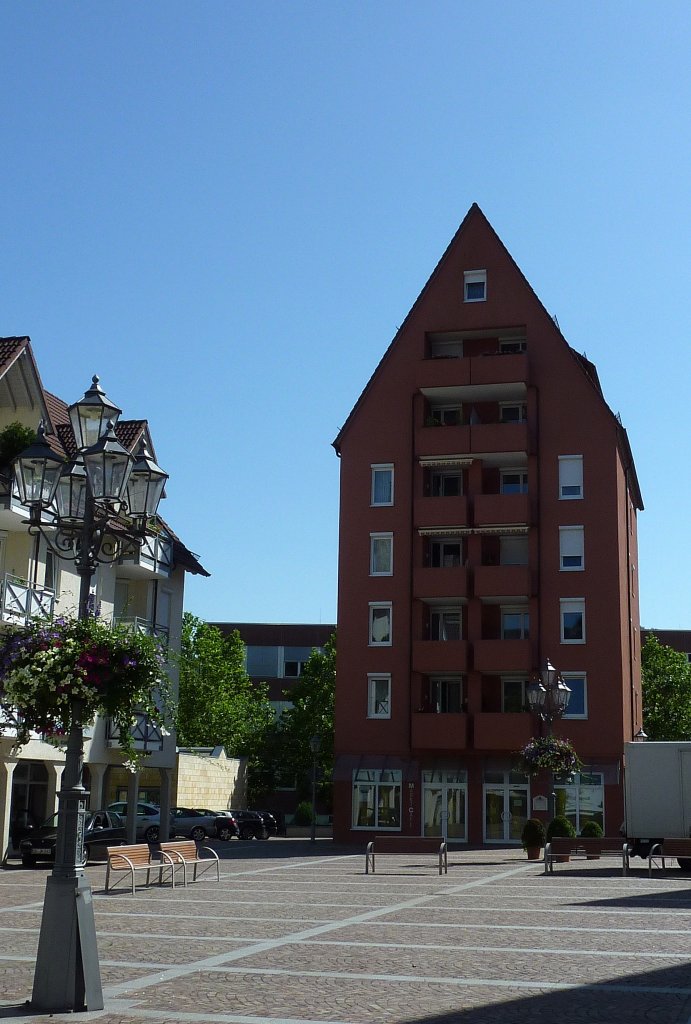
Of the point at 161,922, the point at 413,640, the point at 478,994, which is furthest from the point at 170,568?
the point at 478,994

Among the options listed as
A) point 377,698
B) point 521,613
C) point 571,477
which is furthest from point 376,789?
point 571,477

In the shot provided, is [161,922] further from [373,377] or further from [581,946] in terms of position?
[373,377]

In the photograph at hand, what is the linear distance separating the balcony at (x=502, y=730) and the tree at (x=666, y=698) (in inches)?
939

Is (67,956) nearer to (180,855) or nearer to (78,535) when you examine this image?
(78,535)

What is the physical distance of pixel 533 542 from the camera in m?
49.6

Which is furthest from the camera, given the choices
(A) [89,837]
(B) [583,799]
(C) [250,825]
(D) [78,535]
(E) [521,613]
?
(C) [250,825]

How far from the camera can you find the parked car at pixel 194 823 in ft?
Result: 161

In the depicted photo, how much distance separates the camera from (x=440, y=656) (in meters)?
48.7

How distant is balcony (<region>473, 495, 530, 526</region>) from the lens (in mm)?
49188

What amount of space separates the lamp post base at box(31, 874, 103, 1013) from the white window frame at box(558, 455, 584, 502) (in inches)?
1607

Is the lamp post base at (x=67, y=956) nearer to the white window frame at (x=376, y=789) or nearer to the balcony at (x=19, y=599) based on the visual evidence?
the balcony at (x=19, y=599)

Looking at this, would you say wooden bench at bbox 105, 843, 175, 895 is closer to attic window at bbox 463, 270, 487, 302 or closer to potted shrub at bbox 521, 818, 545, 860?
potted shrub at bbox 521, 818, 545, 860

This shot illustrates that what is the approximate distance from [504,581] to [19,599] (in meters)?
22.8

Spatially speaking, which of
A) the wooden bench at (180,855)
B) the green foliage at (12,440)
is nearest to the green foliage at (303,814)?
the wooden bench at (180,855)
